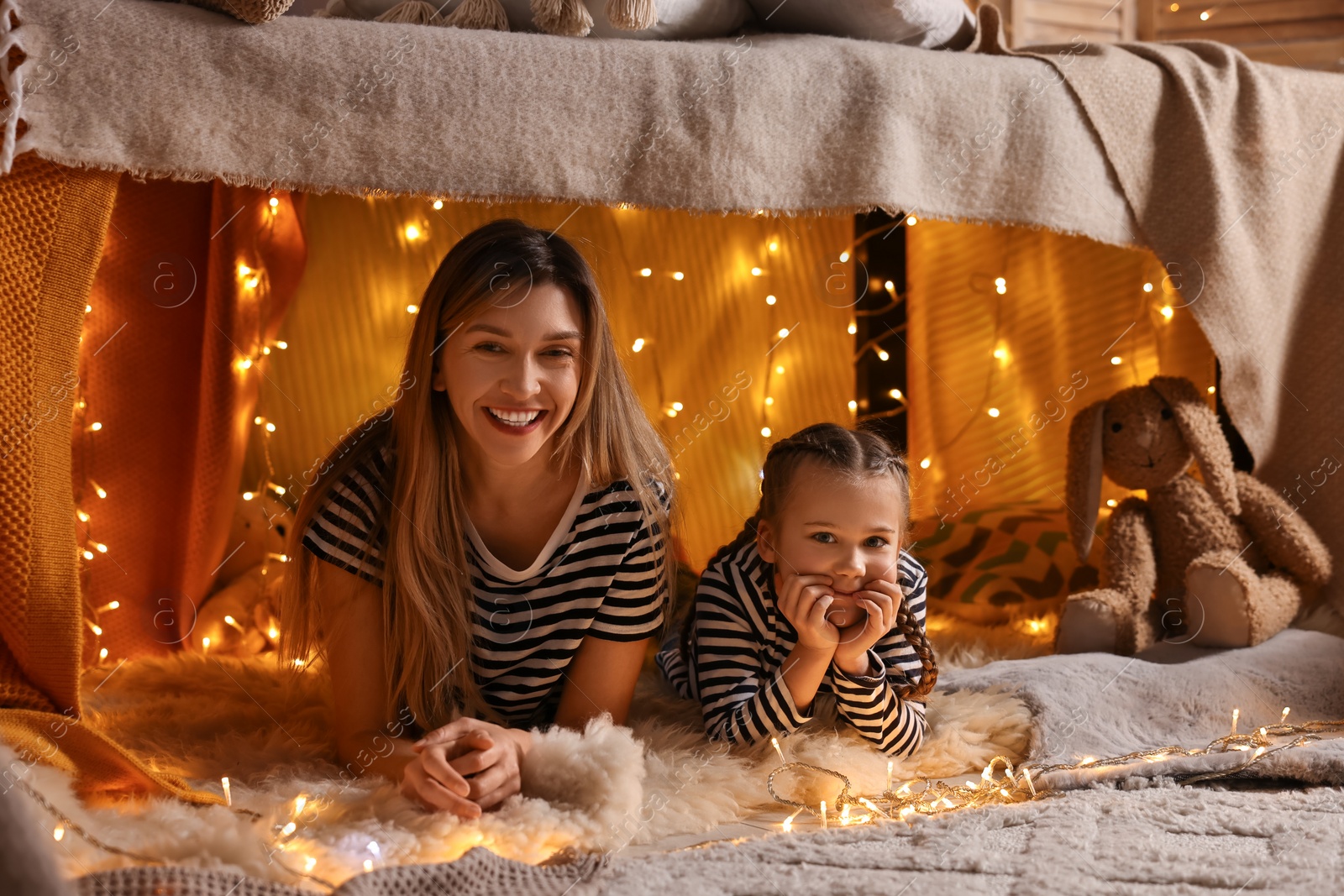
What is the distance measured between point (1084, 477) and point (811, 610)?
637 millimetres

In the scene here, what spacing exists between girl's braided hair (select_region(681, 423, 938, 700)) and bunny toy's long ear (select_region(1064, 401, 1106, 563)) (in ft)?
1.37

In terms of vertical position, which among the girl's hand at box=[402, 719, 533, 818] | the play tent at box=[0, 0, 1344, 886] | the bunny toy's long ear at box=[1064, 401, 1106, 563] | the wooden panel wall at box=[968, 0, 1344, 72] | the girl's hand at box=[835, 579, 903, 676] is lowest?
the girl's hand at box=[402, 719, 533, 818]

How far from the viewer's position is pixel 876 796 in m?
1.09

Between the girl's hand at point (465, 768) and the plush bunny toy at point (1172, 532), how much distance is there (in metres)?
0.83

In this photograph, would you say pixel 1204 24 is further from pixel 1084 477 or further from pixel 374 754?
pixel 374 754

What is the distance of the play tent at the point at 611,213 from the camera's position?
1045 millimetres

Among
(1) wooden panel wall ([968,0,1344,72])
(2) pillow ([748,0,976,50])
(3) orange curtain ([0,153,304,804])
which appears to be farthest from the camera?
(1) wooden panel wall ([968,0,1344,72])

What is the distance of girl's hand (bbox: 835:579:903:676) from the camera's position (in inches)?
42.7

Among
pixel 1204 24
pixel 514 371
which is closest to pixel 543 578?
pixel 514 371

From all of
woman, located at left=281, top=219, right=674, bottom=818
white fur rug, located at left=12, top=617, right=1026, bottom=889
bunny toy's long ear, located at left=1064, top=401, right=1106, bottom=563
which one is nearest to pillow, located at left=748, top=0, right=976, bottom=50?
woman, located at left=281, top=219, right=674, bottom=818

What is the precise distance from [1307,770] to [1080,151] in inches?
28.8

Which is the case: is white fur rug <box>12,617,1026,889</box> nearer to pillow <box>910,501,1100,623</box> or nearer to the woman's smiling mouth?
the woman's smiling mouth

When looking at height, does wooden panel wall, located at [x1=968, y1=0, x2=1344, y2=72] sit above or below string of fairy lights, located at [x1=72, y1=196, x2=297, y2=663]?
above

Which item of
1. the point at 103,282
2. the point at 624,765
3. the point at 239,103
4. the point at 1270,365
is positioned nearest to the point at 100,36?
the point at 239,103
